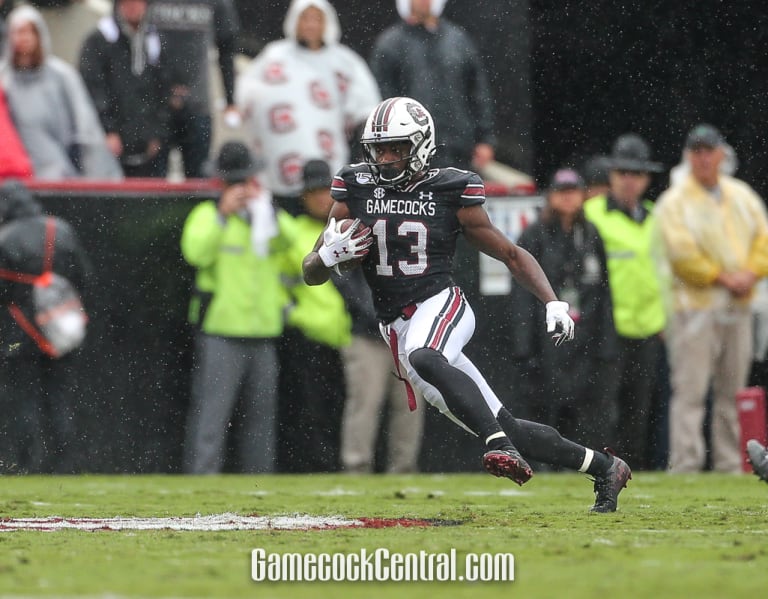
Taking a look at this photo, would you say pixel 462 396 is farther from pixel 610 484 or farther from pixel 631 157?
pixel 631 157

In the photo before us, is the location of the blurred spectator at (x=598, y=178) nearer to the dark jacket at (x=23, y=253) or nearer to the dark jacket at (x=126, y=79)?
the dark jacket at (x=126, y=79)

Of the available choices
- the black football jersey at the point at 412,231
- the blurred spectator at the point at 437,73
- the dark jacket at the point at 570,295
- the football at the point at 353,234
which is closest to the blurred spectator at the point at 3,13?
the blurred spectator at the point at 437,73

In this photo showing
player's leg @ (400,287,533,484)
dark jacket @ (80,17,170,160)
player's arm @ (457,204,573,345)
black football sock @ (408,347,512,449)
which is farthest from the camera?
dark jacket @ (80,17,170,160)

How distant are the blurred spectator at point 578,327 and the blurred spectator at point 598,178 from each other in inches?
35.0

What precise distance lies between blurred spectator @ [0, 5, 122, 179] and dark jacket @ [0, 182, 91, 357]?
0.60 m

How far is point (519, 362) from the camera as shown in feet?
35.9

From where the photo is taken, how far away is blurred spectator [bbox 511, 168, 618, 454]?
10570mm

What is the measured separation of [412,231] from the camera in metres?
7.02

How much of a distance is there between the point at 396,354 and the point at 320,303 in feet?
12.3

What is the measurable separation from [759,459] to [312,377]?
4276mm

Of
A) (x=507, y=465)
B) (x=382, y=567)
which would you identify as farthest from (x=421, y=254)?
(x=382, y=567)

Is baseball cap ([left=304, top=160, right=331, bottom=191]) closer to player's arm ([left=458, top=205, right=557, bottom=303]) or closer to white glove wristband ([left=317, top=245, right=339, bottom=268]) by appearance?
player's arm ([left=458, top=205, right=557, bottom=303])

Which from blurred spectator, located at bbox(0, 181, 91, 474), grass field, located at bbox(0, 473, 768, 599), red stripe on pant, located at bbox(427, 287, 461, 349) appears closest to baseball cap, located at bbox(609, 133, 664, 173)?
grass field, located at bbox(0, 473, 768, 599)

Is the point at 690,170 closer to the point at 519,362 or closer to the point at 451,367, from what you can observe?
the point at 519,362
